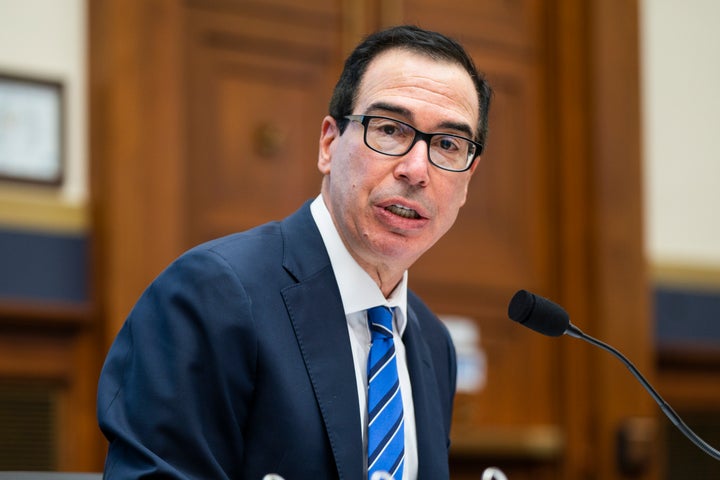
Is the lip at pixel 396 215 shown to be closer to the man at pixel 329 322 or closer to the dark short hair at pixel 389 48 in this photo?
the man at pixel 329 322

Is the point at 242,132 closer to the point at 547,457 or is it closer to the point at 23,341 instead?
the point at 23,341

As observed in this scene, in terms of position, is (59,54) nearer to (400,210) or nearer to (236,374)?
(400,210)

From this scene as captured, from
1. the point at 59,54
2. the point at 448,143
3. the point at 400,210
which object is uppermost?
the point at 59,54

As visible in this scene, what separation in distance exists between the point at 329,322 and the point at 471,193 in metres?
2.92

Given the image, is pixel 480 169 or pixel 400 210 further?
pixel 480 169

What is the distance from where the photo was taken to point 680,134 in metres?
5.30

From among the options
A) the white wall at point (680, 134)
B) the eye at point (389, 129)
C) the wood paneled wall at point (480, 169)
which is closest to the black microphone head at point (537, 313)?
the eye at point (389, 129)

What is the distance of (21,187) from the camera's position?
3.87 m

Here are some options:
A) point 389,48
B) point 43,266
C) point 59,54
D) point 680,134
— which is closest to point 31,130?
point 59,54

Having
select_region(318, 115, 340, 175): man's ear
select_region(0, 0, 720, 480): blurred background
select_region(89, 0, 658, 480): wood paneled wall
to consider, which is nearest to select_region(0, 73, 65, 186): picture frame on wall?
select_region(0, 0, 720, 480): blurred background

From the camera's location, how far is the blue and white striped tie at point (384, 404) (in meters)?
1.89

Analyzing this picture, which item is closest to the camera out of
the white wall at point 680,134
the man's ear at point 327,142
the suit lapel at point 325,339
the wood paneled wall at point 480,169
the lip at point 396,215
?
the suit lapel at point 325,339

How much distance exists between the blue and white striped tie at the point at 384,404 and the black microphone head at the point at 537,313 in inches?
8.6

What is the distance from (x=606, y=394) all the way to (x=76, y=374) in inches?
83.4
